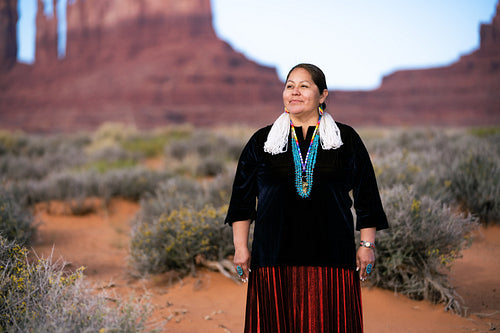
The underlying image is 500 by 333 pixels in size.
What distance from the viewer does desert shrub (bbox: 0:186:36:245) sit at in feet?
16.1

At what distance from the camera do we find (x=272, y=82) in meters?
69.0

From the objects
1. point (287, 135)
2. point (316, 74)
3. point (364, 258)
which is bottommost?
point (364, 258)

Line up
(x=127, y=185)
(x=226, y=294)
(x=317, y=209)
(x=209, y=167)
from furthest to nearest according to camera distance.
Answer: (x=209, y=167) → (x=127, y=185) → (x=226, y=294) → (x=317, y=209)

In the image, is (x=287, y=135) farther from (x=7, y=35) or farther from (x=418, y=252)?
(x=7, y=35)

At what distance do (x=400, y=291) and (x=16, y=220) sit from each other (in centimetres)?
427

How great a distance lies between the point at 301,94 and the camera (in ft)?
7.84

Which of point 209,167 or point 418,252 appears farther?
point 209,167

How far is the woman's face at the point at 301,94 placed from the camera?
239 centimetres

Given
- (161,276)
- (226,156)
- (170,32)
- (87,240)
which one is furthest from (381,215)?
(170,32)

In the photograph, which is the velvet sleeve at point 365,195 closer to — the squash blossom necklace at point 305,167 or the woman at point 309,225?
the woman at point 309,225

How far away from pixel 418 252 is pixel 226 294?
6.16 feet

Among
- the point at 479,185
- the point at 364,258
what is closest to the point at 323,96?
the point at 364,258

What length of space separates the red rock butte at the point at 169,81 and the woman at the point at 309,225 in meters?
50.9

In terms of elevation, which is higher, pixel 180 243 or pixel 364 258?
pixel 364 258
